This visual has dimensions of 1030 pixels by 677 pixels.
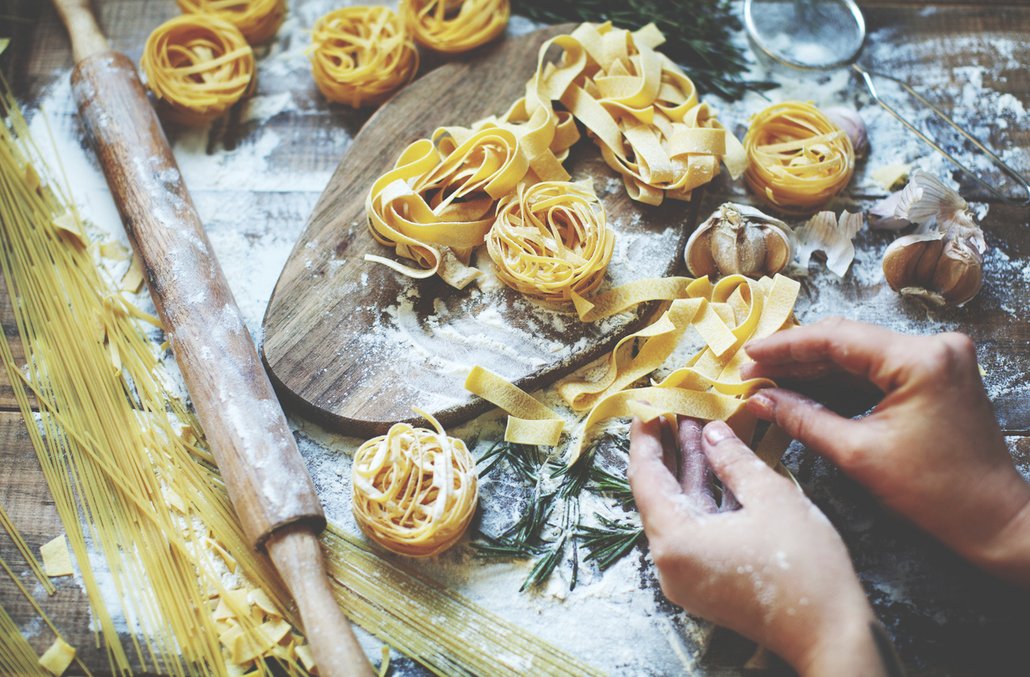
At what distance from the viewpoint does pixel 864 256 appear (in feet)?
5.12

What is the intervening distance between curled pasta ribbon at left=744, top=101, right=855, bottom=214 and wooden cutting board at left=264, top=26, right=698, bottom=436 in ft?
Result: 0.52

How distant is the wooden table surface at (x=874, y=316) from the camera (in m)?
1.25

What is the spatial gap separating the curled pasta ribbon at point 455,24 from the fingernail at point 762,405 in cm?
93

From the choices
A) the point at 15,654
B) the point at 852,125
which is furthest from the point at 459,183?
the point at 15,654

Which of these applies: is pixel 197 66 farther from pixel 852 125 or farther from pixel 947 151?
pixel 947 151

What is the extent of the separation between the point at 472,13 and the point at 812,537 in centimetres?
120

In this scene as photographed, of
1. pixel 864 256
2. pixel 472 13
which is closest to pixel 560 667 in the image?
pixel 864 256

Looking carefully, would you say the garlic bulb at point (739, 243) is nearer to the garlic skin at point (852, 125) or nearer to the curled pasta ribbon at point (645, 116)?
the curled pasta ribbon at point (645, 116)

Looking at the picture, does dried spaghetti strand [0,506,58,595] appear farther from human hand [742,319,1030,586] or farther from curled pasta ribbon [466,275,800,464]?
human hand [742,319,1030,586]

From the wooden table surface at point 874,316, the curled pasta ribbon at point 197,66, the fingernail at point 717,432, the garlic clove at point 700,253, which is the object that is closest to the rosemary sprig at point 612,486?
the fingernail at point 717,432

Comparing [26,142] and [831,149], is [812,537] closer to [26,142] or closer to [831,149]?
[831,149]

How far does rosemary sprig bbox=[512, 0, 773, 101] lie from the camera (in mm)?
1729

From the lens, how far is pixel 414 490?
4.23 feet

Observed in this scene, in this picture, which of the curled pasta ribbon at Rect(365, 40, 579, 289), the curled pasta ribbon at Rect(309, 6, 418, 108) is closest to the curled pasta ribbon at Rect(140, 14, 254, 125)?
the curled pasta ribbon at Rect(309, 6, 418, 108)
